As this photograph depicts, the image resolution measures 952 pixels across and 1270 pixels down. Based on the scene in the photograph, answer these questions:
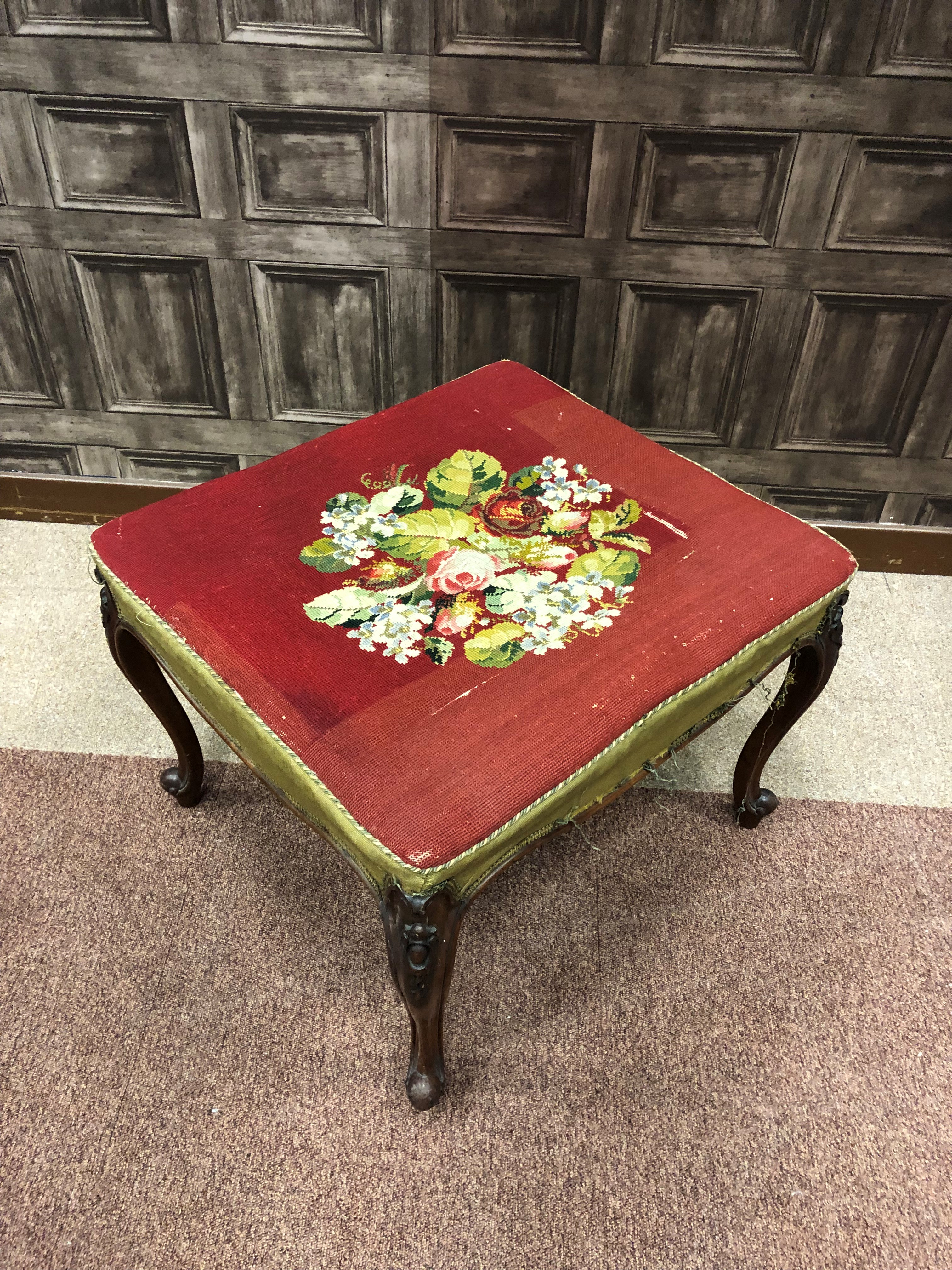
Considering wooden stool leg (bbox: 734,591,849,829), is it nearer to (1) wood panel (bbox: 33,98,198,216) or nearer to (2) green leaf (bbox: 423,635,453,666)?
(2) green leaf (bbox: 423,635,453,666)

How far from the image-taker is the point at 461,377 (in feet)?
4.16

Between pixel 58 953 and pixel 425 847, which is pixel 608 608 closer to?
pixel 425 847

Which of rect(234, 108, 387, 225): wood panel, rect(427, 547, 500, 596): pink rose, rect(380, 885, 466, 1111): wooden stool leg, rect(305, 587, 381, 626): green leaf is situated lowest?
rect(380, 885, 466, 1111): wooden stool leg

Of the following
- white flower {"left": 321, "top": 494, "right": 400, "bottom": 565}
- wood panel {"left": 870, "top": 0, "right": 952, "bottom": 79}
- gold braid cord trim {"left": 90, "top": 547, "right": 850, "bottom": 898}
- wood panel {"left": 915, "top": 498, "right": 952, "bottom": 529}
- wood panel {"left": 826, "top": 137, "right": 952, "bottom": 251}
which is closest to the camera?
gold braid cord trim {"left": 90, "top": 547, "right": 850, "bottom": 898}

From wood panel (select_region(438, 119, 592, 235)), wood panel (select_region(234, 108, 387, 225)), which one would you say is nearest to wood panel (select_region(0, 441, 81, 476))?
wood panel (select_region(234, 108, 387, 225))

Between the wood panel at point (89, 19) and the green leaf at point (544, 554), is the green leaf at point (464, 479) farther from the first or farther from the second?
the wood panel at point (89, 19)

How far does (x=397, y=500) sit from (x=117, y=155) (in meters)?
0.80

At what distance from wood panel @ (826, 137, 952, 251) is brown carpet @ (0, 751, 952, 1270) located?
34.0 inches

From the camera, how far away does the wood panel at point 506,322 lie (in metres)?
1.47

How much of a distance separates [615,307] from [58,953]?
1250 mm

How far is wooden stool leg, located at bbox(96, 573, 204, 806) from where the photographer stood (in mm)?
1065

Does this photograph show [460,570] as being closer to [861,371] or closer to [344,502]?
[344,502]

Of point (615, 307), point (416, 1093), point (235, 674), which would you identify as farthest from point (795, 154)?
point (416, 1093)

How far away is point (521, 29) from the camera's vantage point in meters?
1.23
